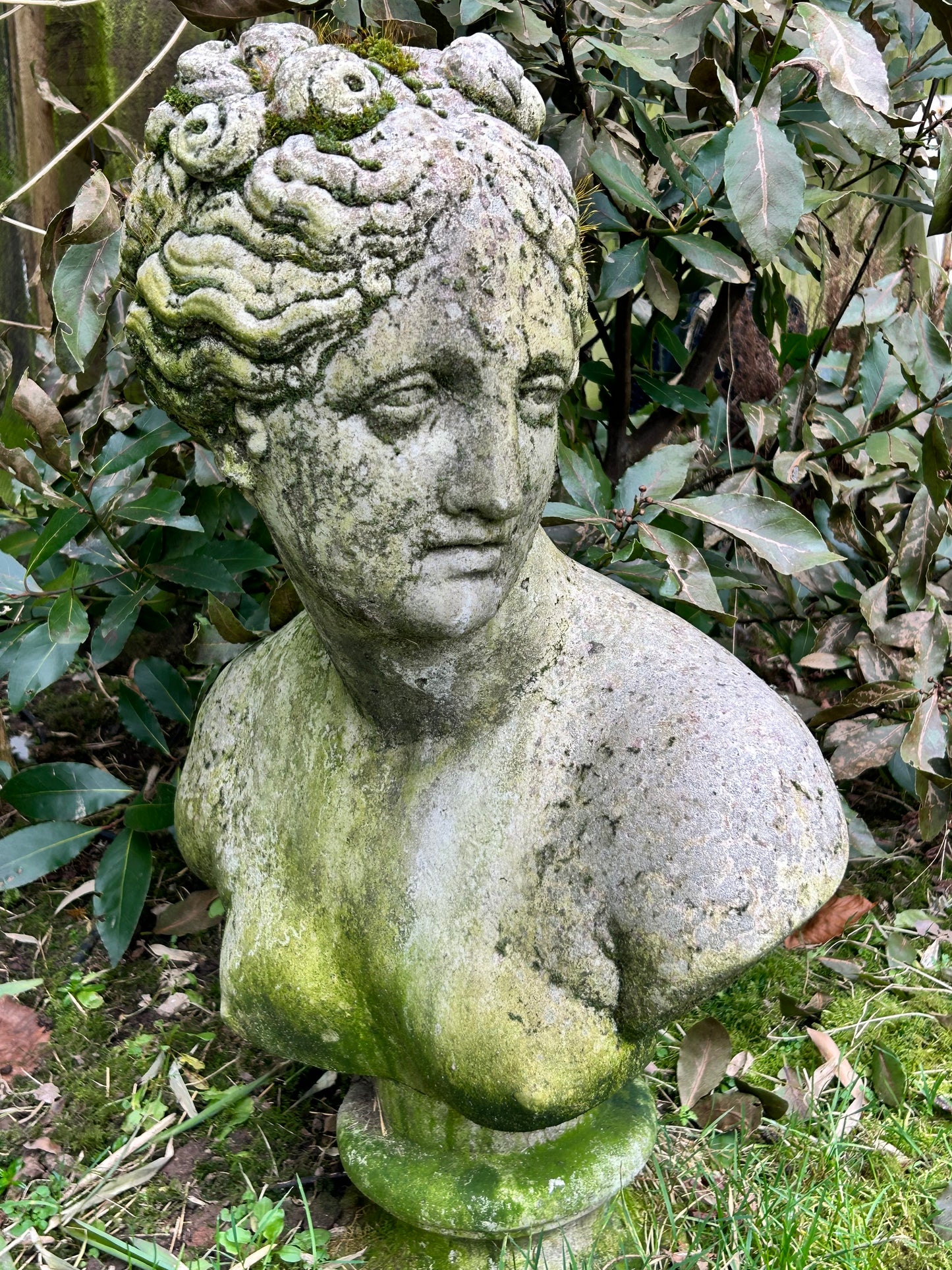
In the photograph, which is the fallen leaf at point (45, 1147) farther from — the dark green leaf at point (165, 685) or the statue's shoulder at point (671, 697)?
the statue's shoulder at point (671, 697)

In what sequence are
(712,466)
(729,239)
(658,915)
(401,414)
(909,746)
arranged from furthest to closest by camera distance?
(712,466)
(729,239)
(909,746)
(658,915)
(401,414)

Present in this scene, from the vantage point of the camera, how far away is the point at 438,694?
4.69 feet

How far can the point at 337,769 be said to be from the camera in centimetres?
157

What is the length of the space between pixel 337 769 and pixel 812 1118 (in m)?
1.08

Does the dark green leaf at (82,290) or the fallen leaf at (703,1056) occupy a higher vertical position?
the dark green leaf at (82,290)

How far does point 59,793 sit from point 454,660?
3.72ft

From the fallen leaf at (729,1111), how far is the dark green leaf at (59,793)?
1179mm

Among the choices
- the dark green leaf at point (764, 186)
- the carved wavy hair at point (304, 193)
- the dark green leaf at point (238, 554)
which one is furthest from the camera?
the dark green leaf at point (238, 554)

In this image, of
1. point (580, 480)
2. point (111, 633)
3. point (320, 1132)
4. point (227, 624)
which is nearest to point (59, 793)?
point (111, 633)

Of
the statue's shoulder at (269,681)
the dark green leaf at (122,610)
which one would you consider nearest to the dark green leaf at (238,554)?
the dark green leaf at (122,610)

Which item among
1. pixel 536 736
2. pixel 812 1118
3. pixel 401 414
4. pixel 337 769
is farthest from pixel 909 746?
pixel 401 414

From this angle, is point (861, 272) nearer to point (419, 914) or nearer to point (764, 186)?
point (764, 186)

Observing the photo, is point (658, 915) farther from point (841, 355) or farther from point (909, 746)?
point (841, 355)

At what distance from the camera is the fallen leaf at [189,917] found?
7.40 ft
